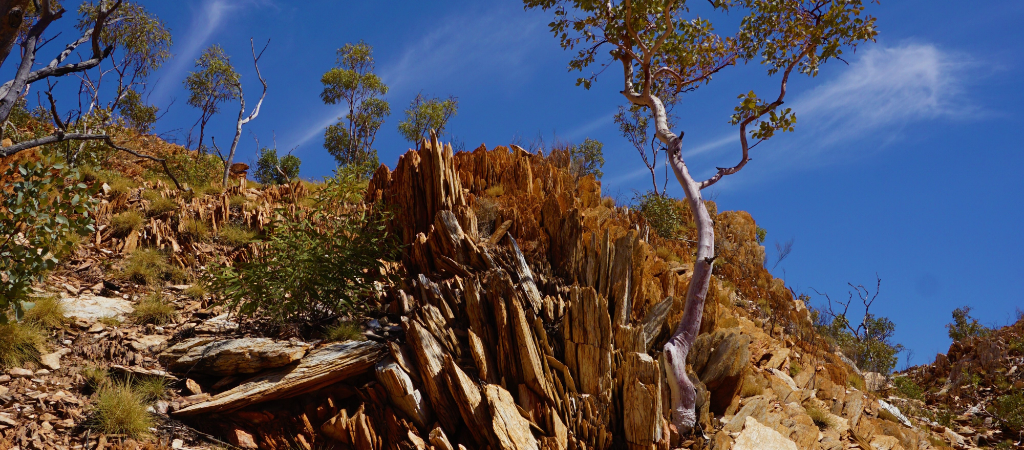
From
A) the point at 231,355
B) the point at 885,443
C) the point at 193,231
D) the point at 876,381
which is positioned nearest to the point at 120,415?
the point at 231,355

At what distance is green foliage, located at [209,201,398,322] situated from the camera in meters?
8.36

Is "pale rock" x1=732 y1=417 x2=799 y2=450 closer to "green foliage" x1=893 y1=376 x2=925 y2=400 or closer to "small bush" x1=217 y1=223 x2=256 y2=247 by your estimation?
"green foliage" x1=893 y1=376 x2=925 y2=400

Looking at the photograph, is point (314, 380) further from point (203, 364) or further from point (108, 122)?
point (108, 122)

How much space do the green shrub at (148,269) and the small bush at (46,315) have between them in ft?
6.68

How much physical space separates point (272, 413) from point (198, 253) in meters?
5.46

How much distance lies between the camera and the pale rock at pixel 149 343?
26.9 ft

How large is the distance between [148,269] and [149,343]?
2.88m

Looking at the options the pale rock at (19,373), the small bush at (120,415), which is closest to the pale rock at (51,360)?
the pale rock at (19,373)

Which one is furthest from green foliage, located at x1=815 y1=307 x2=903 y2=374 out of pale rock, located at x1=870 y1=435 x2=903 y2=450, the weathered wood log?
the weathered wood log

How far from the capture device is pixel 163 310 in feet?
29.9

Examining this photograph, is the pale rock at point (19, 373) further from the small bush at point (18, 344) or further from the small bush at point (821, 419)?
the small bush at point (821, 419)

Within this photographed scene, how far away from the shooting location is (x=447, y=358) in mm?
7246

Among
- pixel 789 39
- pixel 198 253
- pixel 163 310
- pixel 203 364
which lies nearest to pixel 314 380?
pixel 203 364

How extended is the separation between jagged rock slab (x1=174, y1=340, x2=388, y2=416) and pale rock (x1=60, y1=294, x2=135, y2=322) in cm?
296
